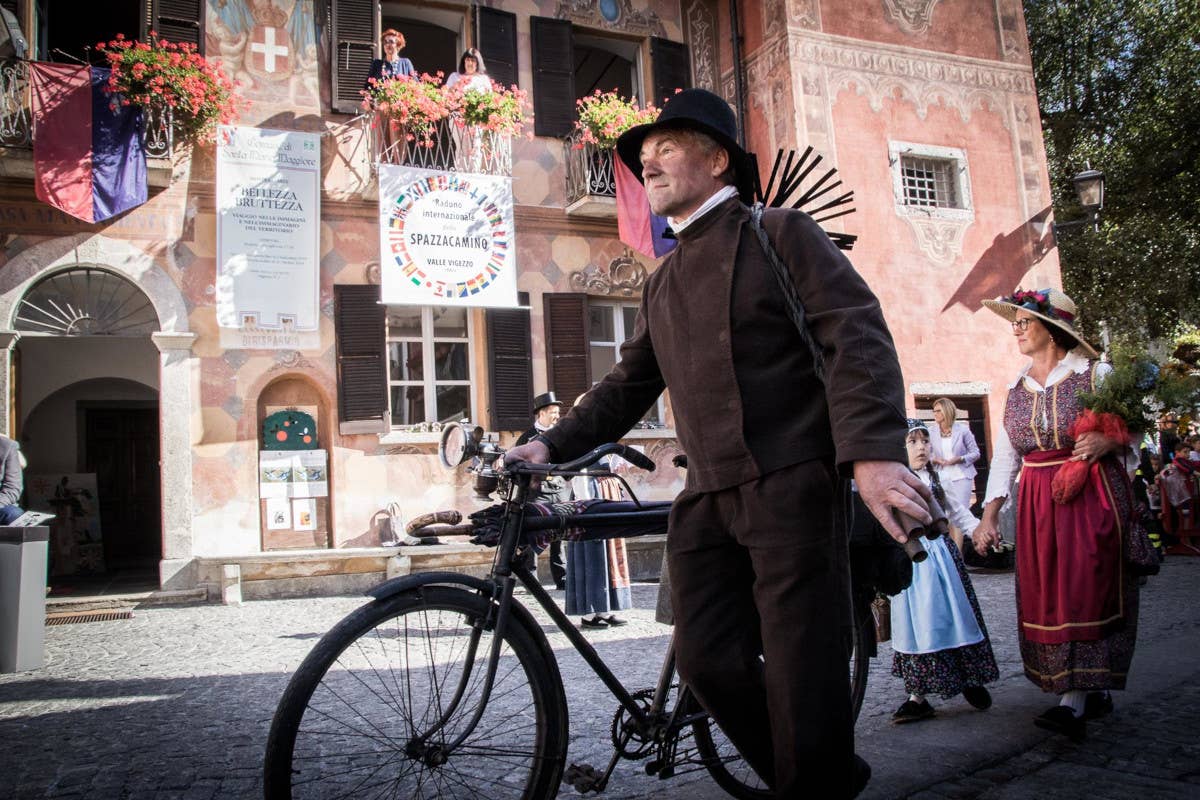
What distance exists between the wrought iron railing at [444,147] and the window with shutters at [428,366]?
181cm

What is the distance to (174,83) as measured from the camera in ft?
33.3

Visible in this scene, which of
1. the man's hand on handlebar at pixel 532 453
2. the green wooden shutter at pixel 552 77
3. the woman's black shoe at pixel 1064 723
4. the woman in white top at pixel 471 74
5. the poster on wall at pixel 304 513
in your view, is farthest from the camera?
the green wooden shutter at pixel 552 77

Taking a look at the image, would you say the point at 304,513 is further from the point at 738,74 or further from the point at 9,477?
the point at 738,74

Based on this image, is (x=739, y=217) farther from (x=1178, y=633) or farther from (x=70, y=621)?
(x=70, y=621)

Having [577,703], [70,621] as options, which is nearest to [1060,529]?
[577,703]

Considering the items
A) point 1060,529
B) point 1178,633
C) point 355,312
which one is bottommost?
→ point 1178,633

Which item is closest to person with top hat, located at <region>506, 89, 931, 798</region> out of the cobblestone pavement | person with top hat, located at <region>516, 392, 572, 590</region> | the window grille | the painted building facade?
the cobblestone pavement

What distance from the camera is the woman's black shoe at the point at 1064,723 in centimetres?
370

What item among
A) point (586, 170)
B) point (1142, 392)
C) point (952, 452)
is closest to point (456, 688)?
point (1142, 392)

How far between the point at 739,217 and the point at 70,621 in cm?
889

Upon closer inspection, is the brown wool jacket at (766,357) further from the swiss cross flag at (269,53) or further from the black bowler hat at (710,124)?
the swiss cross flag at (269,53)

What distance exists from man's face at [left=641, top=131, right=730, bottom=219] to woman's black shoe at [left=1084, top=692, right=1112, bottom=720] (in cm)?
290

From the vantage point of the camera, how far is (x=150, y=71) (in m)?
10.1

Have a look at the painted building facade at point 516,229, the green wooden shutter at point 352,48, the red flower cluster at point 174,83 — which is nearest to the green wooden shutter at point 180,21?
the painted building facade at point 516,229
